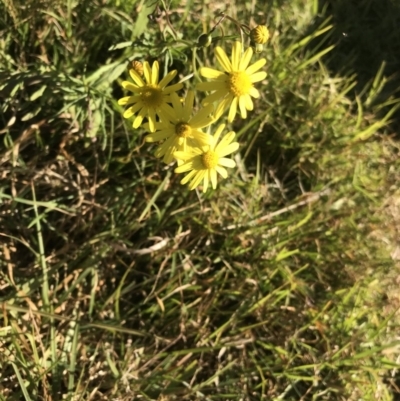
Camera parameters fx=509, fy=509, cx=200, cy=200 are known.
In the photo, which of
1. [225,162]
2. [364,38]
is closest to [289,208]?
[225,162]

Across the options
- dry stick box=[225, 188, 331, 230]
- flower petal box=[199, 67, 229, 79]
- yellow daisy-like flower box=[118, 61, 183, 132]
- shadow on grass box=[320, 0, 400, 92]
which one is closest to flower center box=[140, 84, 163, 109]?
yellow daisy-like flower box=[118, 61, 183, 132]

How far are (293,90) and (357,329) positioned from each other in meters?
0.96

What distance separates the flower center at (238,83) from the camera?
46.4 inches

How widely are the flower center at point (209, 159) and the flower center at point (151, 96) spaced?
0.18m

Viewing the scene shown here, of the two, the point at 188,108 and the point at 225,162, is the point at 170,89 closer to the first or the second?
the point at 188,108

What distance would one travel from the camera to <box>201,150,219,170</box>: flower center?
1.29 meters

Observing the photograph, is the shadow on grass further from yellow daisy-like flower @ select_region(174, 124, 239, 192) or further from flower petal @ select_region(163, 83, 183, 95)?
flower petal @ select_region(163, 83, 183, 95)

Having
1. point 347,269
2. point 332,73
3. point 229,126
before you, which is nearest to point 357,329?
point 347,269

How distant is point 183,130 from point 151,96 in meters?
0.11

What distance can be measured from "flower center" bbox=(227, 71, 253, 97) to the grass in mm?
325

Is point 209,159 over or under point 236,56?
under

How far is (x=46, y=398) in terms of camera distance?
→ 156cm

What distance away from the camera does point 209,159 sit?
1.29m

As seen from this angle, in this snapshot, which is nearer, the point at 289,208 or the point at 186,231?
the point at 186,231
